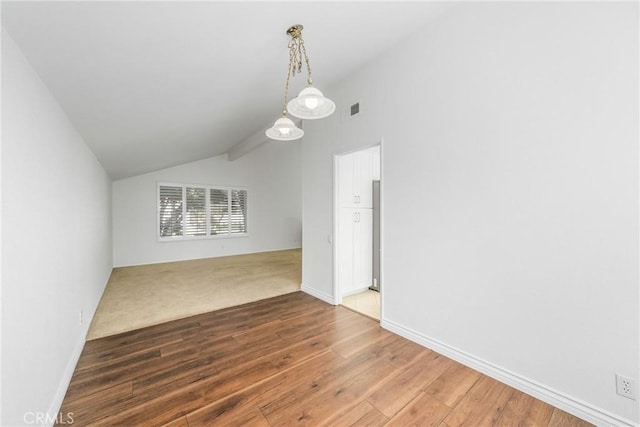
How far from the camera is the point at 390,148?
280 cm

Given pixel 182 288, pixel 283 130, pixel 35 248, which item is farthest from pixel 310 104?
pixel 182 288

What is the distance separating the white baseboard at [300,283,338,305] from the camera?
11.9 ft

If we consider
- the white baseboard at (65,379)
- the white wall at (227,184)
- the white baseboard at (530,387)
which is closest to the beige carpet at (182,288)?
the white baseboard at (65,379)

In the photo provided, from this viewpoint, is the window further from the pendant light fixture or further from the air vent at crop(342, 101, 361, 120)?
the pendant light fixture

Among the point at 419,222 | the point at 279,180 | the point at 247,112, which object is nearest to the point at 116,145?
the point at 247,112

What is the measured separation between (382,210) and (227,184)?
19.9 feet

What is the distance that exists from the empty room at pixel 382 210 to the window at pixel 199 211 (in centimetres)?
368

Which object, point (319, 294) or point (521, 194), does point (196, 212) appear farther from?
point (521, 194)


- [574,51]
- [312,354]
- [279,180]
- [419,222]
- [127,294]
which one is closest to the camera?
[574,51]

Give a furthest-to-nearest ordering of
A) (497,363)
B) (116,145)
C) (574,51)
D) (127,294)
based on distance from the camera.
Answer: (127,294), (116,145), (497,363), (574,51)

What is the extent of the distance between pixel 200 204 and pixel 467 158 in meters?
6.97

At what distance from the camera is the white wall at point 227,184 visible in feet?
20.8

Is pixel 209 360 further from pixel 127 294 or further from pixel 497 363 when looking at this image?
pixel 127 294

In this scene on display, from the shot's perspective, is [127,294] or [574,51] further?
[127,294]
